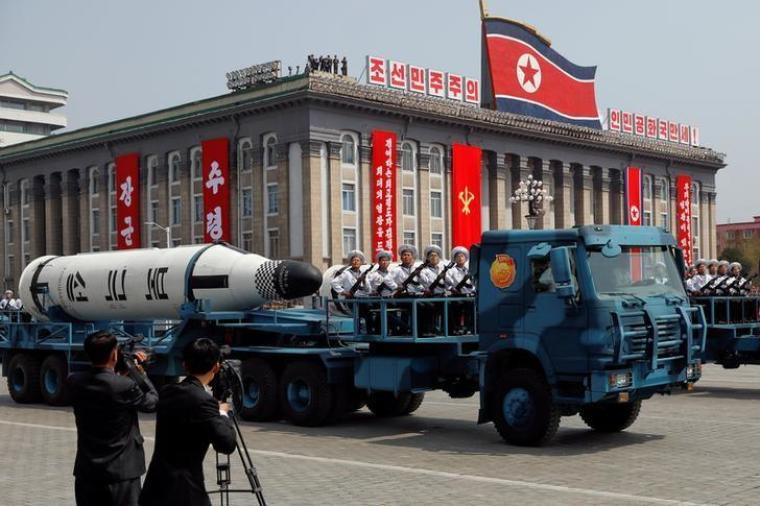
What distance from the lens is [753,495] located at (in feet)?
34.0

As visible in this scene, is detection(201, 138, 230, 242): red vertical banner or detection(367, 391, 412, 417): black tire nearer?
detection(367, 391, 412, 417): black tire

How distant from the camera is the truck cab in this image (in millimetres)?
13383

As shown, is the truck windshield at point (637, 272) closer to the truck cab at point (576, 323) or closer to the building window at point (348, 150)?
the truck cab at point (576, 323)

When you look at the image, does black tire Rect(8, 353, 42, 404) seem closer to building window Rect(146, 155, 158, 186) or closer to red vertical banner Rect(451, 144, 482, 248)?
red vertical banner Rect(451, 144, 482, 248)

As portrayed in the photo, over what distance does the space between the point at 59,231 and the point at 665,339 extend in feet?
237

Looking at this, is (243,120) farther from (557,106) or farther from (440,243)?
(557,106)

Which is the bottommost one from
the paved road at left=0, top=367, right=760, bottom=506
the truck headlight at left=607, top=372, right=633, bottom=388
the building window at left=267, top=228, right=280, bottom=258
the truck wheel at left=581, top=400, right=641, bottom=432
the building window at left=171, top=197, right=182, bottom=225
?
the paved road at left=0, top=367, right=760, bottom=506

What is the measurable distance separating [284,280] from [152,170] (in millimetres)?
53829

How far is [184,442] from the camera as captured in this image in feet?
20.1

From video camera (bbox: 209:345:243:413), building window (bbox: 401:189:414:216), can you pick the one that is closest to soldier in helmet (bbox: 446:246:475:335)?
video camera (bbox: 209:345:243:413)

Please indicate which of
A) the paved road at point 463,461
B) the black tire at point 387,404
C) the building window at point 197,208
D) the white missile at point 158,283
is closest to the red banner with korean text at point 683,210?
the building window at point 197,208

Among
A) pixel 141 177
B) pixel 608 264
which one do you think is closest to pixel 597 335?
pixel 608 264

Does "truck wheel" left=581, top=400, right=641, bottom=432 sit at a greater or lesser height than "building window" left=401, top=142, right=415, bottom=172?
lesser

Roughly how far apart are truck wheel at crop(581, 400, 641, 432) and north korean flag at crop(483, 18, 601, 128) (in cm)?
5358
